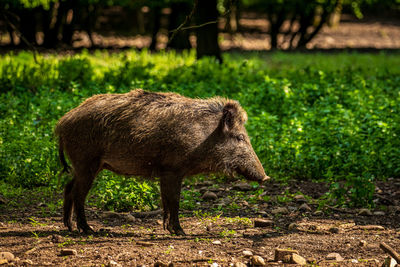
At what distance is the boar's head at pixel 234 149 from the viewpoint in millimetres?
5965

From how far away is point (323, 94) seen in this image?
10.6 metres

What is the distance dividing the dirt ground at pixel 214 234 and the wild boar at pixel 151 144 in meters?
0.37

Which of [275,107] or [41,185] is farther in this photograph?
[275,107]

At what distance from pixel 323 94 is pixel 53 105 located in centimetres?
464

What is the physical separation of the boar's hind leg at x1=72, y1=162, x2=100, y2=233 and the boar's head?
1.25 metres

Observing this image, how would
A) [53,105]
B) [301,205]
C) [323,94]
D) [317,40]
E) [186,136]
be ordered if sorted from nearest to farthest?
[186,136] < [301,205] < [53,105] < [323,94] < [317,40]

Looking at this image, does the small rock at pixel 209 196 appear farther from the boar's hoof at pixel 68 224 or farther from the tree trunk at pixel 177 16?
the tree trunk at pixel 177 16

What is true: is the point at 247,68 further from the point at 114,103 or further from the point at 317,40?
the point at 317,40

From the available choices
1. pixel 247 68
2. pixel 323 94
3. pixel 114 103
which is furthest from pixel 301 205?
pixel 247 68

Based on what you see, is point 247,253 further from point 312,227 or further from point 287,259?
point 312,227

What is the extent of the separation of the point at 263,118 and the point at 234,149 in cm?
304

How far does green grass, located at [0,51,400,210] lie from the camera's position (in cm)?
765

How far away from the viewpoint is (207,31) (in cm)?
1404

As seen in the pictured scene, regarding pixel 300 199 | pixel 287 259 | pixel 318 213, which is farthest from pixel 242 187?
pixel 287 259
